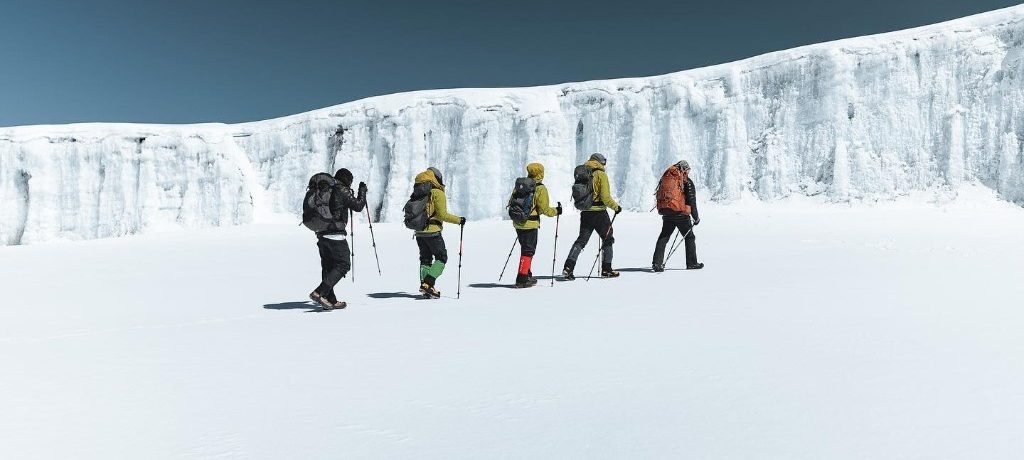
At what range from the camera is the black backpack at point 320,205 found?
7.21 meters

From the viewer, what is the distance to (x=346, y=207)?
290 inches

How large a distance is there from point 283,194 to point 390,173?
7.44m

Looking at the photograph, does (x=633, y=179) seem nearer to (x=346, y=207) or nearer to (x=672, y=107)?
(x=672, y=107)

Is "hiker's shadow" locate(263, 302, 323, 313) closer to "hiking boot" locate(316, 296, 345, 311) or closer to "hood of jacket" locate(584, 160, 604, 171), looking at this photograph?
"hiking boot" locate(316, 296, 345, 311)

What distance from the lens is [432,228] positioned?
788cm

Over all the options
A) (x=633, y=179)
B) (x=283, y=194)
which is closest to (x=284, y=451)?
(x=633, y=179)

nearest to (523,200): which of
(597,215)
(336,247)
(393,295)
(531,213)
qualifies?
(531,213)

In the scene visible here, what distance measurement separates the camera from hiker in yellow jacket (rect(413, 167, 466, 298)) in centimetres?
782

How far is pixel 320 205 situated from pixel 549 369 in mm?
3969

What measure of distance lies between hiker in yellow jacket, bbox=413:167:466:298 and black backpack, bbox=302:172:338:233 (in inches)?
38.9

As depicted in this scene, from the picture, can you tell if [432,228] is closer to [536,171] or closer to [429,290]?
[429,290]

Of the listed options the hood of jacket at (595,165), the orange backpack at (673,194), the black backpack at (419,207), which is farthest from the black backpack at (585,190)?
the black backpack at (419,207)

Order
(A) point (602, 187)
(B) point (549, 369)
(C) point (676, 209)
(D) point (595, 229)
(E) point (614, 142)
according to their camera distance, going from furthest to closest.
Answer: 1. (E) point (614, 142)
2. (C) point (676, 209)
3. (D) point (595, 229)
4. (A) point (602, 187)
5. (B) point (549, 369)

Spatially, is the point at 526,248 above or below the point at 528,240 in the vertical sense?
below
